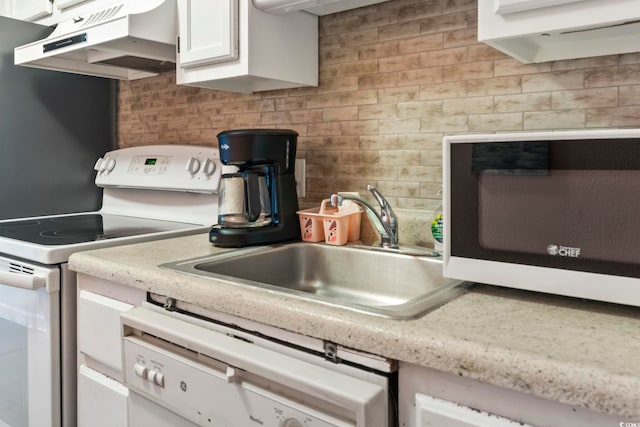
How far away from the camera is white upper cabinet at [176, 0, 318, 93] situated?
53.3 inches

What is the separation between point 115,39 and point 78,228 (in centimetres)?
66

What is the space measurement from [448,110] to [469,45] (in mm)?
168

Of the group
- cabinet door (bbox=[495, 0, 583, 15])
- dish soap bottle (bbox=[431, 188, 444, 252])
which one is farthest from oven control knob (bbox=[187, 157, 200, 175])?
cabinet door (bbox=[495, 0, 583, 15])

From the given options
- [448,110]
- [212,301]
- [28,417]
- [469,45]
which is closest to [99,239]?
[28,417]

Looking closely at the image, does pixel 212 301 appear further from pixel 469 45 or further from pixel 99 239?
pixel 469 45

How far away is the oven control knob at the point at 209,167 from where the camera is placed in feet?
5.68

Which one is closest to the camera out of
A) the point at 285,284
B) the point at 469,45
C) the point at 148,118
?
the point at 469,45

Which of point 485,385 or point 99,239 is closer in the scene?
point 485,385

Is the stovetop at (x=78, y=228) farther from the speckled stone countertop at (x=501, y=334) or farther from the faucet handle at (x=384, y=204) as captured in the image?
the faucet handle at (x=384, y=204)

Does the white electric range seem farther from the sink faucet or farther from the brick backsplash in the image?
the sink faucet

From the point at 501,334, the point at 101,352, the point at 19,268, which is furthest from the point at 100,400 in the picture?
the point at 501,334

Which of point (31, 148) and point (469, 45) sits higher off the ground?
point (469, 45)

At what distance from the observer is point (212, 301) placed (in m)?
0.89

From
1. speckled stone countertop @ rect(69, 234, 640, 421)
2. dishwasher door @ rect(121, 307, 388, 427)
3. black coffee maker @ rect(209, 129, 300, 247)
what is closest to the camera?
speckled stone countertop @ rect(69, 234, 640, 421)
